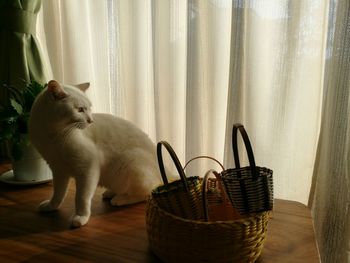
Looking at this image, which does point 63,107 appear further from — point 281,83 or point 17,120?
point 281,83

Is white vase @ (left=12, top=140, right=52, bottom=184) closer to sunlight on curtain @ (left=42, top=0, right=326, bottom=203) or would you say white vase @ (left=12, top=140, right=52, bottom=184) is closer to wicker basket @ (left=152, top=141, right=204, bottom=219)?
sunlight on curtain @ (left=42, top=0, right=326, bottom=203)

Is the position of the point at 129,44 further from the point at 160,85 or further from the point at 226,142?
the point at 226,142

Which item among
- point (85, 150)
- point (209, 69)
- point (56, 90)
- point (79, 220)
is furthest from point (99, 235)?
point (209, 69)

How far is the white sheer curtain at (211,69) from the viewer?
Result: 89cm

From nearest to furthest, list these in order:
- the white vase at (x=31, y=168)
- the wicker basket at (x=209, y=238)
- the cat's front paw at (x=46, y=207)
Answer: the wicker basket at (x=209, y=238)
the cat's front paw at (x=46, y=207)
the white vase at (x=31, y=168)

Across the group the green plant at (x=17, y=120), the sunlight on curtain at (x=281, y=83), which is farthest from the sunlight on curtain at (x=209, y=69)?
the green plant at (x=17, y=120)

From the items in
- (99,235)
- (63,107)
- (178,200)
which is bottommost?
(99,235)

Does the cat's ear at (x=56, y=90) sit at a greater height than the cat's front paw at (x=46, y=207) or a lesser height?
greater

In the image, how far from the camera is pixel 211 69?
98 cm

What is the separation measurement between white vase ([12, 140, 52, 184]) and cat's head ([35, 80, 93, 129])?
263 mm

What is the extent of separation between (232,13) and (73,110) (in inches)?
19.9

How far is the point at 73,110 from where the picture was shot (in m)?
0.70

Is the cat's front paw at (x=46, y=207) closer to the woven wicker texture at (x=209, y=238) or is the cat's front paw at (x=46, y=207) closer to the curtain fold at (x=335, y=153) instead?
the woven wicker texture at (x=209, y=238)

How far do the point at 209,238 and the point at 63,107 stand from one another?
396 mm
